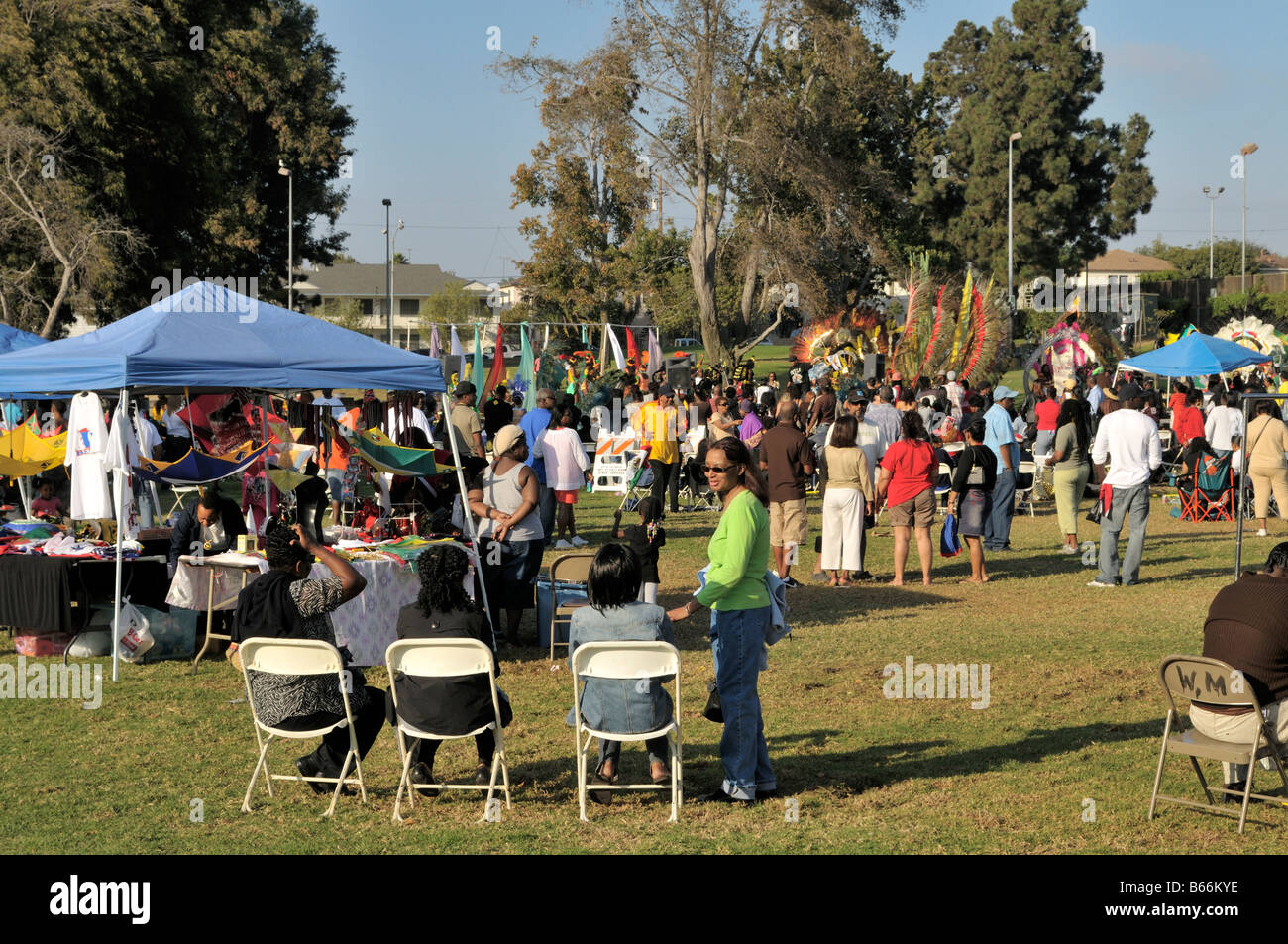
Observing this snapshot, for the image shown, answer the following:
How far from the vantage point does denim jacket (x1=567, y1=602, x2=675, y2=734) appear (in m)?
5.89

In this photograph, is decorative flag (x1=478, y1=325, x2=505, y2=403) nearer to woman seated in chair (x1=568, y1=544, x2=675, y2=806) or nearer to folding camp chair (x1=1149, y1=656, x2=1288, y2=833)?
woman seated in chair (x1=568, y1=544, x2=675, y2=806)

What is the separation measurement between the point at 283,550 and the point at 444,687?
3.86 ft

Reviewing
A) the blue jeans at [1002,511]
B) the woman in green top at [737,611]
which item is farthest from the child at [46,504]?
the blue jeans at [1002,511]

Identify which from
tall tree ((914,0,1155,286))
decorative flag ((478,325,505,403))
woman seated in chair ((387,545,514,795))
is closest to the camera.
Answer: woman seated in chair ((387,545,514,795))

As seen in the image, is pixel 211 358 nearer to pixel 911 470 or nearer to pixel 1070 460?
pixel 911 470

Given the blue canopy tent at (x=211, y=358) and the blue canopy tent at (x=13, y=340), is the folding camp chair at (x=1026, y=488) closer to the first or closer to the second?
the blue canopy tent at (x=211, y=358)

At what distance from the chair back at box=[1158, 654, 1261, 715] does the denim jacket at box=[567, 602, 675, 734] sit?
231cm

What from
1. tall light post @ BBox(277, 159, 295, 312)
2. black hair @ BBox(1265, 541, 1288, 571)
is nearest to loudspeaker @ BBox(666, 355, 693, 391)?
tall light post @ BBox(277, 159, 295, 312)

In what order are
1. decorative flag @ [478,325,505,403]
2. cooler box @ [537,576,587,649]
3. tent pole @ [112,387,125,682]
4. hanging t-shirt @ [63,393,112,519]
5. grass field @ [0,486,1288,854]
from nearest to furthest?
1. grass field @ [0,486,1288,854]
2. tent pole @ [112,387,125,682]
3. hanging t-shirt @ [63,393,112,519]
4. cooler box @ [537,576,587,649]
5. decorative flag @ [478,325,505,403]

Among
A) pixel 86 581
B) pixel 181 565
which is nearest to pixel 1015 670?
pixel 181 565

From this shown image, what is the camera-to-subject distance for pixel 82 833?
567 cm

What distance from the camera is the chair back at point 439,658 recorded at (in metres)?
5.82

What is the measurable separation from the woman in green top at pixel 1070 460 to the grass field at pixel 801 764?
269cm

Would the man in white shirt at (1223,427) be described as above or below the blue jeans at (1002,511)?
above
